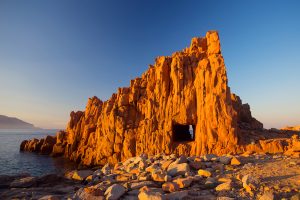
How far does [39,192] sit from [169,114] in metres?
28.8

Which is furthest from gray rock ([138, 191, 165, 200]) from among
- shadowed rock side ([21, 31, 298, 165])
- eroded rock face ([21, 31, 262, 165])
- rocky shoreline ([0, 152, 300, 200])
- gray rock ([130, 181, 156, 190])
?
eroded rock face ([21, 31, 262, 165])

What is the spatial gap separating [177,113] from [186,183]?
2786 cm

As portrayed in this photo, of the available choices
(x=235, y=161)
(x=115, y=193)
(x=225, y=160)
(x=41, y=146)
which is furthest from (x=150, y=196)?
(x=41, y=146)

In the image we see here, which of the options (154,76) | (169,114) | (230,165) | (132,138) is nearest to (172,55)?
(154,76)

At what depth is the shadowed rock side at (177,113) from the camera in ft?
104

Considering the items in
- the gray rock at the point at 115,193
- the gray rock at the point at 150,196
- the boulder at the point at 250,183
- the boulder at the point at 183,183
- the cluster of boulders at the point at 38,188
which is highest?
the boulder at the point at 250,183

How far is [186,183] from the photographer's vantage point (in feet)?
32.4

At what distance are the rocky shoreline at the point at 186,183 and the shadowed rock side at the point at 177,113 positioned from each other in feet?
56.2

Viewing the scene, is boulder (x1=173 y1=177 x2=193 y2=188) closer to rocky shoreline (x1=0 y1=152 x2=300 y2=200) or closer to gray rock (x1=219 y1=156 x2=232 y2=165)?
rocky shoreline (x1=0 y1=152 x2=300 y2=200)

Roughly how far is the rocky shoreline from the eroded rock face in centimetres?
1736

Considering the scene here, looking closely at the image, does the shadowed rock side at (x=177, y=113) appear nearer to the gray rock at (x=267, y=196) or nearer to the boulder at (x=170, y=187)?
the gray rock at (x=267, y=196)

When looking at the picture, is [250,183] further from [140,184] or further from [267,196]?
[140,184]

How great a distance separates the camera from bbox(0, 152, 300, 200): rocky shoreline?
28.8ft

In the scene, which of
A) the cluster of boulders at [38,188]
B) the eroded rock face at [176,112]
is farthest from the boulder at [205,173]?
the eroded rock face at [176,112]
